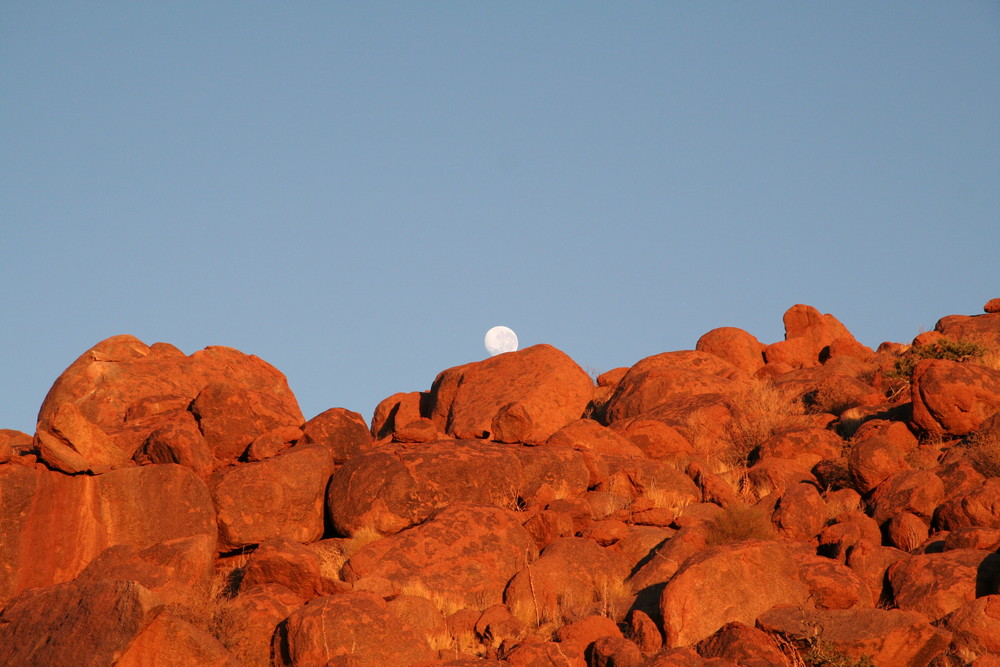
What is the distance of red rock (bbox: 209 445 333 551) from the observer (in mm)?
13172

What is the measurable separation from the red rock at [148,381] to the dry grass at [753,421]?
683cm

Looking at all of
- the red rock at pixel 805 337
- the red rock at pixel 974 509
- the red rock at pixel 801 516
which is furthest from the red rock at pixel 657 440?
the red rock at pixel 805 337

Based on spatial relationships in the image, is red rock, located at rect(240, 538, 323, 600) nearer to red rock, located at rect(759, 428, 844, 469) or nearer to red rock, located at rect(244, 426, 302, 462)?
red rock, located at rect(244, 426, 302, 462)

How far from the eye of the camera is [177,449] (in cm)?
1319

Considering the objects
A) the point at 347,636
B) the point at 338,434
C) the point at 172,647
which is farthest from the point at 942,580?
the point at 338,434

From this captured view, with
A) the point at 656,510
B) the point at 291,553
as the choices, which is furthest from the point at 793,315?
the point at 291,553

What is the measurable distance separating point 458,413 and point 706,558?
10.2 m

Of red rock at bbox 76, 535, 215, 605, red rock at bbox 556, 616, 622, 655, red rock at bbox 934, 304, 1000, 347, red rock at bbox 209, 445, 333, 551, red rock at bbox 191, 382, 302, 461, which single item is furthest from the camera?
red rock at bbox 934, 304, 1000, 347

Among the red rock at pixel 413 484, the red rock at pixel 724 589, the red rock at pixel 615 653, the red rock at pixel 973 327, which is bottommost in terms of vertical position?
the red rock at pixel 615 653

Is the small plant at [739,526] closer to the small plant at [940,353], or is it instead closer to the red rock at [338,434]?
the red rock at [338,434]

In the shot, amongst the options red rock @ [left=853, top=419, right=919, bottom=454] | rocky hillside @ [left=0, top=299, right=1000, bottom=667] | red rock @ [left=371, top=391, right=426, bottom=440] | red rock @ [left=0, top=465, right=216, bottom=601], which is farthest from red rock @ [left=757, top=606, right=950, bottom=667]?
red rock @ [left=371, top=391, right=426, bottom=440]

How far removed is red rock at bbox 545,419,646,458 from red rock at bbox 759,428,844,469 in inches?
76.6

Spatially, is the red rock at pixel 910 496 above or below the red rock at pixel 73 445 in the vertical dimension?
below

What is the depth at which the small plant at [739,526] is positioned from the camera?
1220 centimetres
